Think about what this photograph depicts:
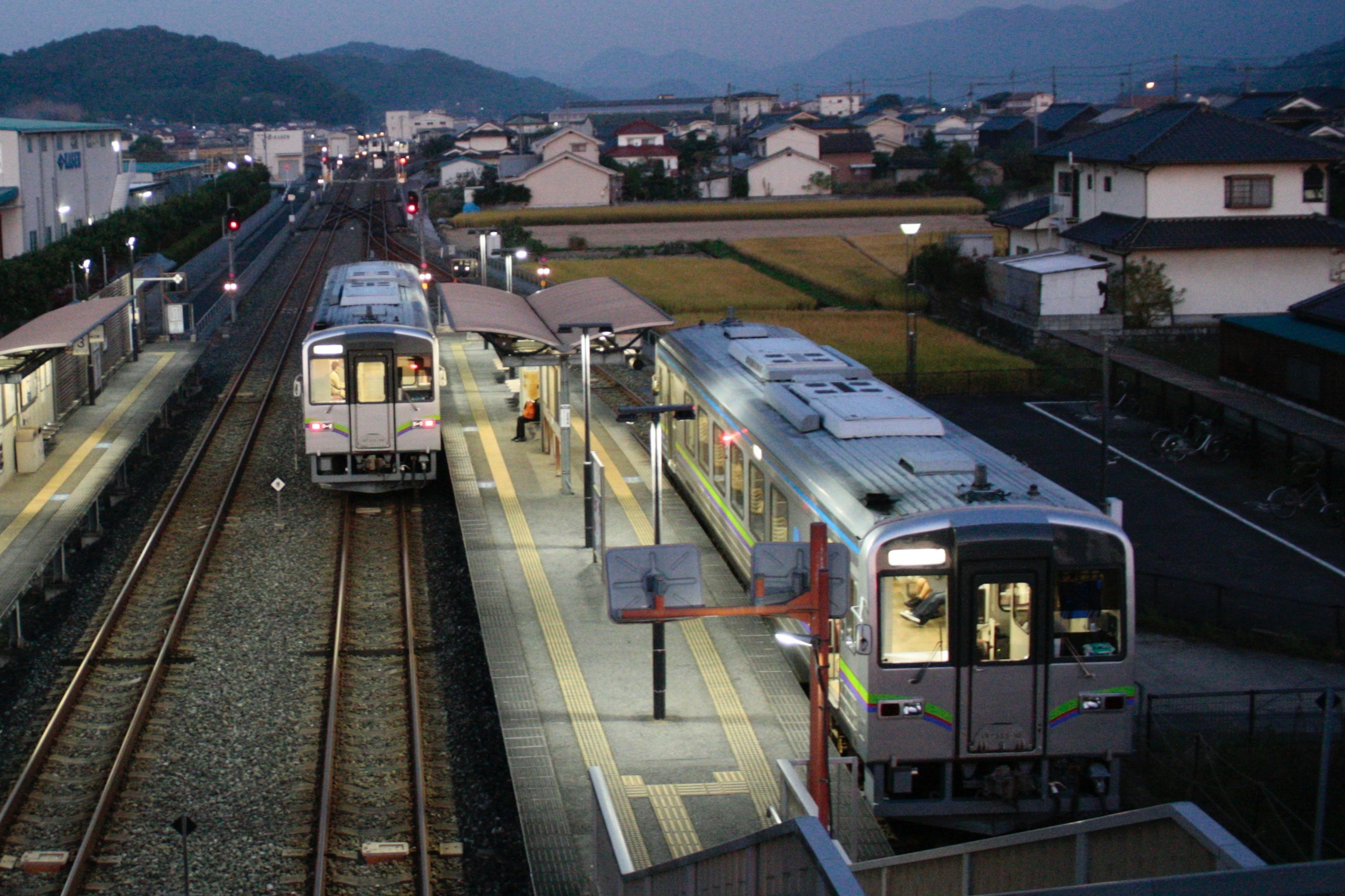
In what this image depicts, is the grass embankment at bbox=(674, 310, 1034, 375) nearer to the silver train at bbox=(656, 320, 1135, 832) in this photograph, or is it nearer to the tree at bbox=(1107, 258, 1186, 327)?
the tree at bbox=(1107, 258, 1186, 327)

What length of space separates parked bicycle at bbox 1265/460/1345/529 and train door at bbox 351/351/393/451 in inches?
414

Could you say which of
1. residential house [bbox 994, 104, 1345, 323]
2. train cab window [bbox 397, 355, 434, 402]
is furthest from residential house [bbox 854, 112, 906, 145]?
train cab window [bbox 397, 355, 434, 402]

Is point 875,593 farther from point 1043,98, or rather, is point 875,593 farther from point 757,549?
point 1043,98

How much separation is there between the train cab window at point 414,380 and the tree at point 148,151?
84.1 metres

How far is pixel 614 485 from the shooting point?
1734 cm

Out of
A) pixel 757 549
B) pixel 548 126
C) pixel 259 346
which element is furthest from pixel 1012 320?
pixel 548 126

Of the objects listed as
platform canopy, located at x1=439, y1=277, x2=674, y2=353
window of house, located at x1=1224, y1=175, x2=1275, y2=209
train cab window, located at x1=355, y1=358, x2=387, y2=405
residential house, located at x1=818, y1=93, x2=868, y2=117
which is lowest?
train cab window, located at x1=355, y1=358, x2=387, y2=405

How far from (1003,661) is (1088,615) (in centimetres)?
59

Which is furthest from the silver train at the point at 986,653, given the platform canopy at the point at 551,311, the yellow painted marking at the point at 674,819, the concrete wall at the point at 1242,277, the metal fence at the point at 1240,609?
the concrete wall at the point at 1242,277

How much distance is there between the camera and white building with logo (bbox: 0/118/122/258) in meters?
39.9

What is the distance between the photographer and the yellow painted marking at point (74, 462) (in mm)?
15258

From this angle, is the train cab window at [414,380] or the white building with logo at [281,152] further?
the white building with logo at [281,152]

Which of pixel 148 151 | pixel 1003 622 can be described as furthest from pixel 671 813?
pixel 148 151

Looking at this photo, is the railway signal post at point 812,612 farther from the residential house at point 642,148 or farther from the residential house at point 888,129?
the residential house at point 888,129
